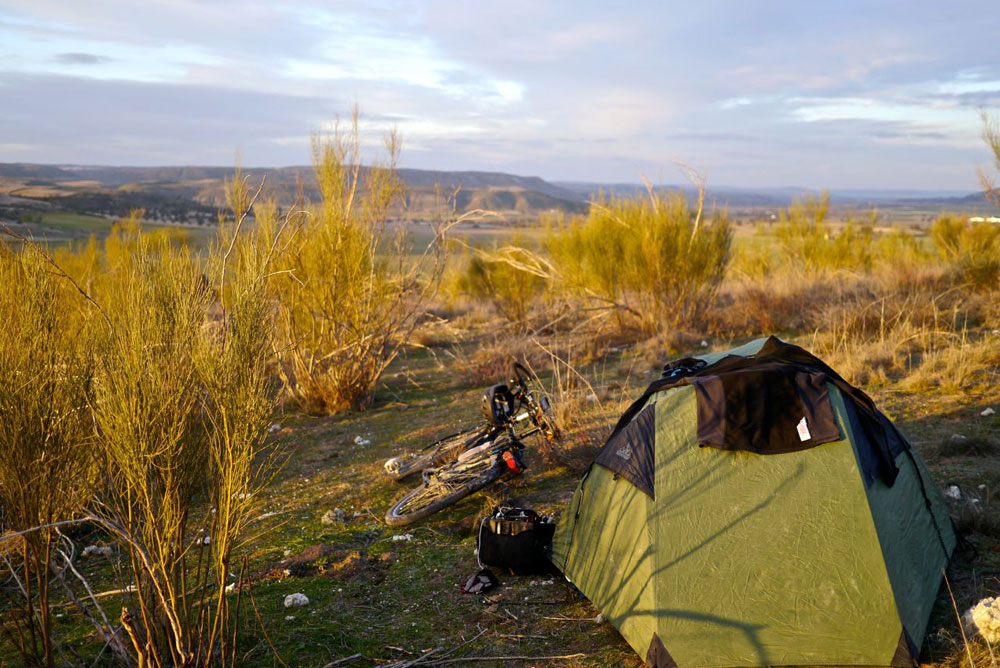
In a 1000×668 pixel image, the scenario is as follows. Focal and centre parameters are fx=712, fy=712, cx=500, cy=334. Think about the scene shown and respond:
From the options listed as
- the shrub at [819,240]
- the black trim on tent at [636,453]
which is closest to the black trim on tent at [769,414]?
the black trim on tent at [636,453]

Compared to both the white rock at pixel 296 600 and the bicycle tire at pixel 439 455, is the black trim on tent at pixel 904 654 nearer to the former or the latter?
the white rock at pixel 296 600

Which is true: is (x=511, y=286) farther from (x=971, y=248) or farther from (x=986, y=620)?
(x=986, y=620)

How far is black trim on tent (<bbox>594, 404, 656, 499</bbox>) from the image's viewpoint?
14.0 ft

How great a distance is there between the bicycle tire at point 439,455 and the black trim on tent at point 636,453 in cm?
192

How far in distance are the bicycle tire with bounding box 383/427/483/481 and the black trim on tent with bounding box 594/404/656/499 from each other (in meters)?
1.92

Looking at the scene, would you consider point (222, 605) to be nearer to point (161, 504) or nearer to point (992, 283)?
point (161, 504)

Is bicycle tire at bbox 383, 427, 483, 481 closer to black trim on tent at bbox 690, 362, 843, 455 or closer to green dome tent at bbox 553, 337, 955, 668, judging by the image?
green dome tent at bbox 553, 337, 955, 668

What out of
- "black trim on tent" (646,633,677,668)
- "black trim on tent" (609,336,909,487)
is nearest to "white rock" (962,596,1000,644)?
"black trim on tent" (609,336,909,487)

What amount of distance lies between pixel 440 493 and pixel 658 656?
265 cm

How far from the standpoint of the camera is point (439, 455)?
6.49m

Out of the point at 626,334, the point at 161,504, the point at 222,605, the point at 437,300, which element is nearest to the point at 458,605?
the point at 222,605

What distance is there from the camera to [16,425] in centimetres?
318

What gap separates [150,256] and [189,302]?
1.39 feet

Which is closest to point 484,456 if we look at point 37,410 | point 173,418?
point 173,418
